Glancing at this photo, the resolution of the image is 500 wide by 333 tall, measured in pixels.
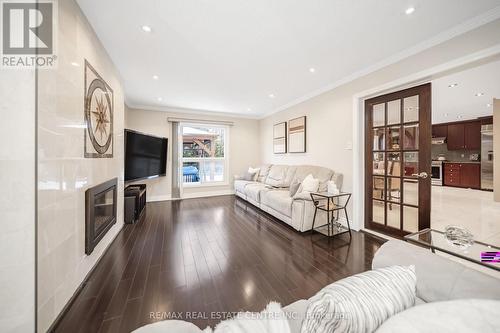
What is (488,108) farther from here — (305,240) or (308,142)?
(305,240)

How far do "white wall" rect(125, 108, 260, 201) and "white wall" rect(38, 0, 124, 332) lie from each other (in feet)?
10.1

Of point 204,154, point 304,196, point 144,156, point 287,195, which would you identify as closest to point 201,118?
point 204,154

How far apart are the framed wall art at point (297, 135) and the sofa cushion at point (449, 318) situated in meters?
3.76

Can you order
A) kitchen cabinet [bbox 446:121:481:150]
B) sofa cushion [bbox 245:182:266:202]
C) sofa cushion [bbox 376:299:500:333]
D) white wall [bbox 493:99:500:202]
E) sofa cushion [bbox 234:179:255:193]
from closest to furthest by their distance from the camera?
sofa cushion [bbox 376:299:500:333], sofa cushion [bbox 245:182:266:202], white wall [bbox 493:99:500:202], sofa cushion [bbox 234:179:255:193], kitchen cabinet [bbox 446:121:481:150]

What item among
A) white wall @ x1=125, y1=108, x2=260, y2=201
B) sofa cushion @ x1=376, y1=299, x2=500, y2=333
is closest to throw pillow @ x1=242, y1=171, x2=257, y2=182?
white wall @ x1=125, y1=108, x2=260, y2=201

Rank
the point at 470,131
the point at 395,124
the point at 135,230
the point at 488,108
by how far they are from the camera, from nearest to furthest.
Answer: the point at 395,124, the point at 135,230, the point at 488,108, the point at 470,131

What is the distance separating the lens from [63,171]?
1.43m

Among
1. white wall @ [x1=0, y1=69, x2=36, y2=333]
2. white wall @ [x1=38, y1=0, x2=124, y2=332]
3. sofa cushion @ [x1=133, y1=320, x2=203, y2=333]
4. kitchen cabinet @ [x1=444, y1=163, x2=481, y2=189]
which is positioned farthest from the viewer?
kitchen cabinet @ [x1=444, y1=163, x2=481, y2=189]

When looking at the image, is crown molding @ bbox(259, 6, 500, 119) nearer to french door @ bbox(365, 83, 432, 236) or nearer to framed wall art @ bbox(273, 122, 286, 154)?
french door @ bbox(365, 83, 432, 236)

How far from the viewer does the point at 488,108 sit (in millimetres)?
5188

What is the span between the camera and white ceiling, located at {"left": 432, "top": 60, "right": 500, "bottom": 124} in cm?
300

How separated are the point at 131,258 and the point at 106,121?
1689 millimetres

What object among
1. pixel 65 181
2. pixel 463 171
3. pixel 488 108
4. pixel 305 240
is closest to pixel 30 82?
pixel 65 181

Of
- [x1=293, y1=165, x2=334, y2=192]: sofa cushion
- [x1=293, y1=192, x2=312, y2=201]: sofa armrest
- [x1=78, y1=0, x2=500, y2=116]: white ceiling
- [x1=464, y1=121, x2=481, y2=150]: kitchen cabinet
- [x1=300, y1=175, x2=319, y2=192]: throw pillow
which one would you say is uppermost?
[x1=78, y1=0, x2=500, y2=116]: white ceiling
